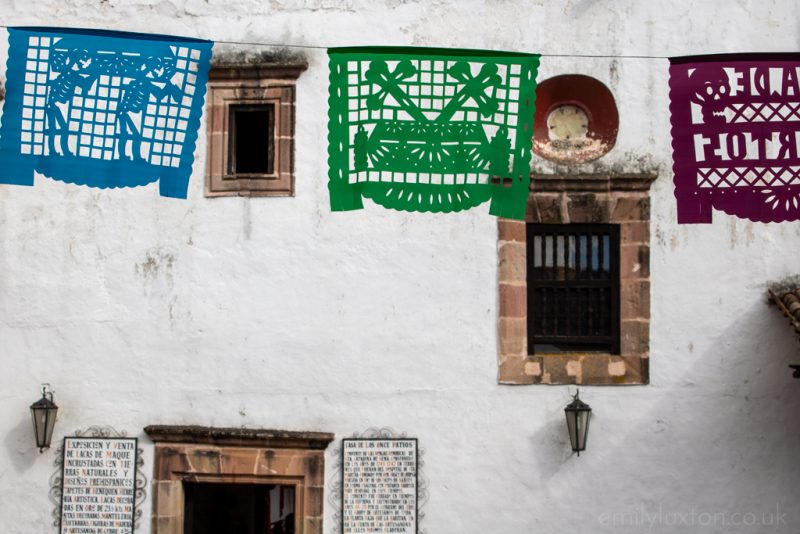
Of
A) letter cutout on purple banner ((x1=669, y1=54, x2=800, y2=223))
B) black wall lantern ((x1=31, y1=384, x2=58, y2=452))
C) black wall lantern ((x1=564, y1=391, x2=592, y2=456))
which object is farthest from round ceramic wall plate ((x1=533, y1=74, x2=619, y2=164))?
black wall lantern ((x1=31, y1=384, x2=58, y2=452))

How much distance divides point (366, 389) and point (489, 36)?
271 cm

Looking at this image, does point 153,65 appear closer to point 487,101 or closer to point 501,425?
point 487,101

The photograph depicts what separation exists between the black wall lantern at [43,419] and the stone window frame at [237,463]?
0.68 metres

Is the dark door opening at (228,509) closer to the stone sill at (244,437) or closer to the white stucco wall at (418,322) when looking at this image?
the stone sill at (244,437)

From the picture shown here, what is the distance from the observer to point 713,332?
8.46m

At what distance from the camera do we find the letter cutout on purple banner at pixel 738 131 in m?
8.62

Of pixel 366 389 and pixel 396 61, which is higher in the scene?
pixel 396 61

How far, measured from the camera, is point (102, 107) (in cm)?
889

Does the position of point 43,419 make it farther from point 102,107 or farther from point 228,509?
point 228,509

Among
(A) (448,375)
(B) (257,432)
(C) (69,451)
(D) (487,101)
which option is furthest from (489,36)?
(C) (69,451)

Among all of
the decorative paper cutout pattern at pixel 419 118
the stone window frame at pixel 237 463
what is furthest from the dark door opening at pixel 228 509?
the decorative paper cutout pattern at pixel 419 118

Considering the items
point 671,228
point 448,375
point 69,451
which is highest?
point 671,228

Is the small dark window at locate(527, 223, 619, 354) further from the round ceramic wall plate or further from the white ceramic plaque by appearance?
the white ceramic plaque

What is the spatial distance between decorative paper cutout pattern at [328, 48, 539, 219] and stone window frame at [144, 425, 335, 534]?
1.78m
